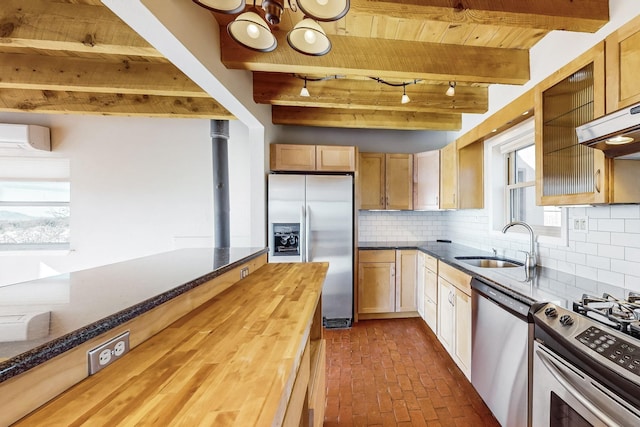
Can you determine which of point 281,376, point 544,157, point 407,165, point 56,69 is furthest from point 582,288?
point 56,69

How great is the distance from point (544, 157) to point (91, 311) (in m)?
2.36

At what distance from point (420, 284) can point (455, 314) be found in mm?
910

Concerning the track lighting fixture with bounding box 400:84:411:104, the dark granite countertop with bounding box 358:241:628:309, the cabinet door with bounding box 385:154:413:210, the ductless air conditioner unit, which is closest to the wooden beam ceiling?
the ductless air conditioner unit

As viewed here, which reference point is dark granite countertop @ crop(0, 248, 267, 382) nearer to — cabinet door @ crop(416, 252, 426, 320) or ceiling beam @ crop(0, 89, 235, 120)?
ceiling beam @ crop(0, 89, 235, 120)

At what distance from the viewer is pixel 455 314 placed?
217 cm

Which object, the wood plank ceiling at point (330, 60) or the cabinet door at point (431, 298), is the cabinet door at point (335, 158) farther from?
the cabinet door at point (431, 298)

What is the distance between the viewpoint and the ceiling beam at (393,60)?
5.84ft

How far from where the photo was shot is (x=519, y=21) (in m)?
1.41

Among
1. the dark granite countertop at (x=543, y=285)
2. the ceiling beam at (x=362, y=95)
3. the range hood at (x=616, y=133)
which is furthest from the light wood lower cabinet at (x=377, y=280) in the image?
the range hood at (x=616, y=133)

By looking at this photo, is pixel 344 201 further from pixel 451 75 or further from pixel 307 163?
pixel 451 75

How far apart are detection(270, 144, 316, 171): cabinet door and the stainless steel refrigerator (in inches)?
8.3

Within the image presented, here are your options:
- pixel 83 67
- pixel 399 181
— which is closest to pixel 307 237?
pixel 399 181

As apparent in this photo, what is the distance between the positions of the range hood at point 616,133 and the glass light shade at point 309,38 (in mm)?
1222

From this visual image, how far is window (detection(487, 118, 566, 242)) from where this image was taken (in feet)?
7.01
